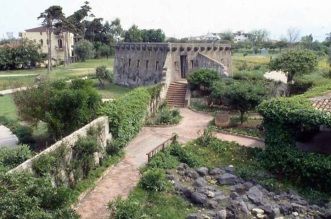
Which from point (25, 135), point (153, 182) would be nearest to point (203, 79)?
point (25, 135)

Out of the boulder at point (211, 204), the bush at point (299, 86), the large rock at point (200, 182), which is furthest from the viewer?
the bush at point (299, 86)

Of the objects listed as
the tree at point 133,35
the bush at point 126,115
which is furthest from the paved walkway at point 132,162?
the tree at point 133,35

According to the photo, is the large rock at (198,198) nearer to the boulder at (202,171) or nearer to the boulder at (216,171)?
the boulder at (202,171)

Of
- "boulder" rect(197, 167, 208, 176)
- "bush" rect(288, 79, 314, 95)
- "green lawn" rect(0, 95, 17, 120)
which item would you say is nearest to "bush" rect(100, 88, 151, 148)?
"boulder" rect(197, 167, 208, 176)

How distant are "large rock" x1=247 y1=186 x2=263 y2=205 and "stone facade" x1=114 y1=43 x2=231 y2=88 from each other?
16.1 meters

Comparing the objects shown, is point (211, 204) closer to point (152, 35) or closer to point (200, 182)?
point (200, 182)

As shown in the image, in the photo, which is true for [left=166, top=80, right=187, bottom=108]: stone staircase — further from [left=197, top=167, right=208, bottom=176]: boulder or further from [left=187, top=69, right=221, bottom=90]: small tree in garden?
[left=197, top=167, right=208, bottom=176]: boulder

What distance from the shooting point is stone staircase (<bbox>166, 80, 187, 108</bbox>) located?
2889 cm

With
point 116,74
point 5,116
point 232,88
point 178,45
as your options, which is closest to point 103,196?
point 232,88

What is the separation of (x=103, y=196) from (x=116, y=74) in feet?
87.6

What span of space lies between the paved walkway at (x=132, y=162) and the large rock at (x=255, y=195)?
480 centimetres

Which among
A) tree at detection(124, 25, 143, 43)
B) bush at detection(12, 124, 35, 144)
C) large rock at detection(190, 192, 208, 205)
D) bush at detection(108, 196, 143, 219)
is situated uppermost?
tree at detection(124, 25, 143, 43)

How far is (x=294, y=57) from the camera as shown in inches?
1135

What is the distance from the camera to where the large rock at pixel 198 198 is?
13953 mm
